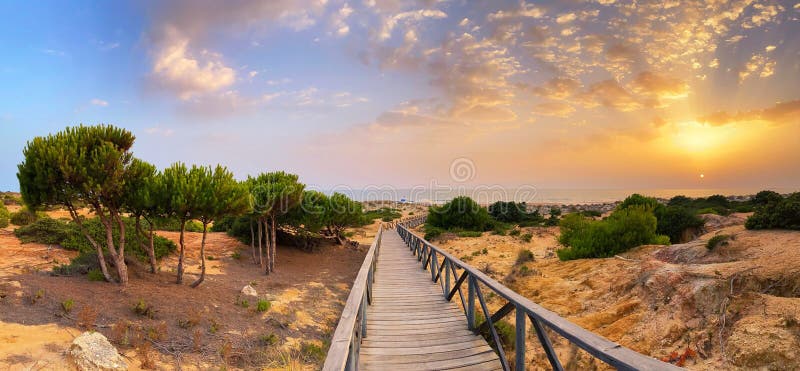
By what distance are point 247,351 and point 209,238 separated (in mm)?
12696

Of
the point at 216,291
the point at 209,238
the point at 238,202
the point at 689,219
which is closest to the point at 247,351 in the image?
the point at 216,291

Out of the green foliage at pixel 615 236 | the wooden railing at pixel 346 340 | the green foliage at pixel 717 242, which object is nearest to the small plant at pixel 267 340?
the wooden railing at pixel 346 340

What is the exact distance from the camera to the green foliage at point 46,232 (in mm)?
11703

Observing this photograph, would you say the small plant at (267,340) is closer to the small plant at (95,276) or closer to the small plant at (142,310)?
the small plant at (142,310)

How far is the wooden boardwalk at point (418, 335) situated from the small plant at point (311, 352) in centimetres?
148

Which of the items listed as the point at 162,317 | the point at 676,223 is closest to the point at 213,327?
the point at 162,317

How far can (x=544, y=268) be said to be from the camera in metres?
12.1

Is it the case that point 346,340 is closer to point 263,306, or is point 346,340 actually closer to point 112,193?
point 263,306

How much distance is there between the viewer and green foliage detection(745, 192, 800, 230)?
28.7 ft

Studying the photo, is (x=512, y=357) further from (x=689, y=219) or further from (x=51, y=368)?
(x=689, y=219)

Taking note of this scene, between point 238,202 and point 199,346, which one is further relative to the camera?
point 238,202

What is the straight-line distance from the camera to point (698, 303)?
18.0ft

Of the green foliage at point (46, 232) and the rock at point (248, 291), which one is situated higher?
the green foliage at point (46, 232)

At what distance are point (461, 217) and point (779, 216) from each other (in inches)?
796
